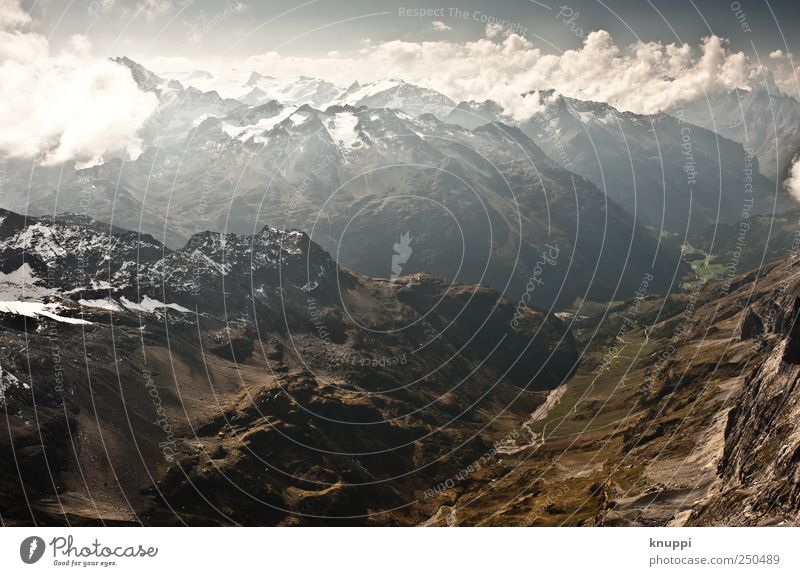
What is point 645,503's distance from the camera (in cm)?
12812

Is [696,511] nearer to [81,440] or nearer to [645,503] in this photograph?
[645,503]

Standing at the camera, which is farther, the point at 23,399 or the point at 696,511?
the point at 23,399

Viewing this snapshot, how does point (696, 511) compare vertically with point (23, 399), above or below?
below

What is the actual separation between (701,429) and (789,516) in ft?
385
